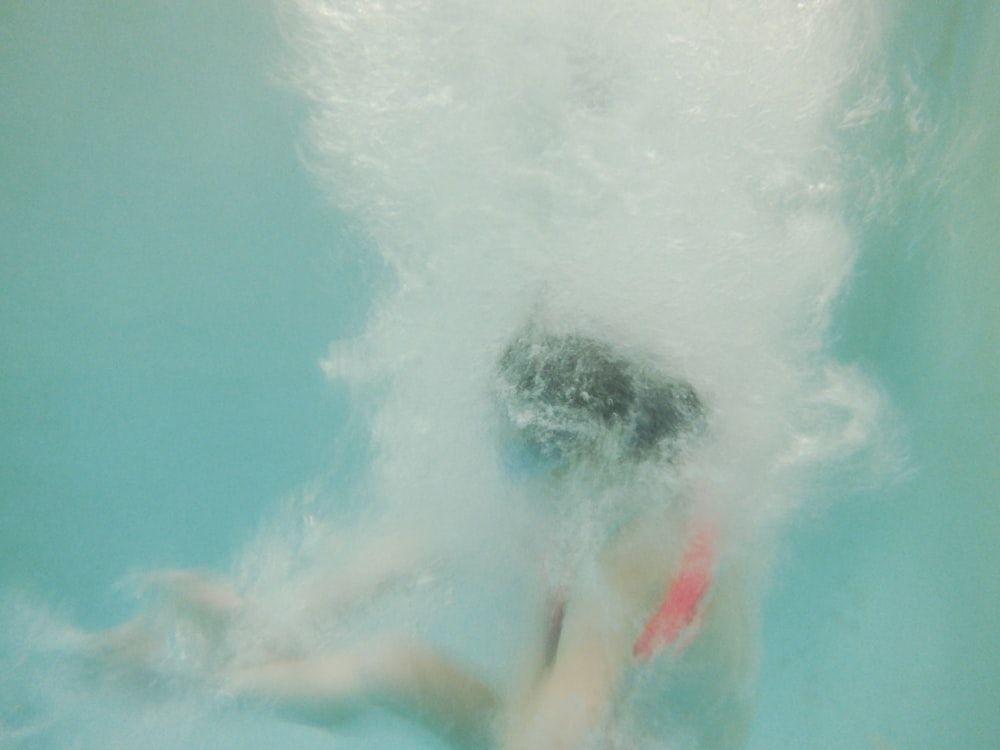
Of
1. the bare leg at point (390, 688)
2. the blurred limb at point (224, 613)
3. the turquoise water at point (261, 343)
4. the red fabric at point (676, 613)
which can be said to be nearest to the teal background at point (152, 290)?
the turquoise water at point (261, 343)

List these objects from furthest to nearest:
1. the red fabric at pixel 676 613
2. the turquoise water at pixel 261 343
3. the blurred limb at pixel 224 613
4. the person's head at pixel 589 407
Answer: the turquoise water at pixel 261 343
the blurred limb at pixel 224 613
the person's head at pixel 589 407
the red fabric at pixel 676 613

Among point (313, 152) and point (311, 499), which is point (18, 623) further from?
point (313, 152)

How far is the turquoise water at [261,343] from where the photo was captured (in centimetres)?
195

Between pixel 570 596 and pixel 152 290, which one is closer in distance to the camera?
pixel 570 596

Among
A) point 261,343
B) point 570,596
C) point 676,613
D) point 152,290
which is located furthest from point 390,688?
point 152,290

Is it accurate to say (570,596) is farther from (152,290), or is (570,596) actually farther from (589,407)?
(152,290)

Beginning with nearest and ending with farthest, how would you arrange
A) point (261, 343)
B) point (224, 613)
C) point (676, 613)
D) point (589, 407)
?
point (676, 613) < point (589, 407) < point (224, 613) < point (261, 343)

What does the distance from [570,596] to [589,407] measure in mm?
388

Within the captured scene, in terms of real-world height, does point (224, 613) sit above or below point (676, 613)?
below

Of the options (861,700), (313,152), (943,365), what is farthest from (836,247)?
(861,700)

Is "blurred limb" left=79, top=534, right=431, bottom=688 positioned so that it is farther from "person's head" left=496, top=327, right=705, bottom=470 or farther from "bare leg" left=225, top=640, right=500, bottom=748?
"person's head" left=496, top=327, right=705, bottom=470

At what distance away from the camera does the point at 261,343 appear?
2398mm

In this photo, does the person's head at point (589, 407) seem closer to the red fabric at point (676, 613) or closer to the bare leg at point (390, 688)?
the red fabric at point (676, 613)

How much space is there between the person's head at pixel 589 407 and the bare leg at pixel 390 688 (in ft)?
1.57
